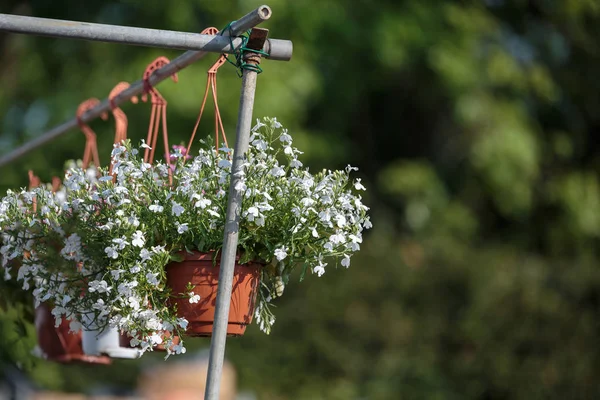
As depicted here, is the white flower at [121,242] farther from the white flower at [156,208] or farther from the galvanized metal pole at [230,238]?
the galvanized metal pole at [230,238]

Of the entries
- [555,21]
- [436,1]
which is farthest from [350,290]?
[555,21]

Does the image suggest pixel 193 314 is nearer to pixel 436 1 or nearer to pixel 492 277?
pixel 492 277

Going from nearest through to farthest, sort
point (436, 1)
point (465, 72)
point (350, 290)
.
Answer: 1. point (350, 290)
2. point (465, 72)
3. point (436, 1)

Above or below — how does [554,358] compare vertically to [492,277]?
below

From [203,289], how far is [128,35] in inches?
23.5

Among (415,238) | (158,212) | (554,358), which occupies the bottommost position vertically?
(158,212)

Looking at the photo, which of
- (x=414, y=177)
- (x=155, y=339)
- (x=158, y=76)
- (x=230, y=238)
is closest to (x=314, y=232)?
(x=230, y=238)

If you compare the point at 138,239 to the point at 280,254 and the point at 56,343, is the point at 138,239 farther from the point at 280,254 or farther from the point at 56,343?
the point at 56,343

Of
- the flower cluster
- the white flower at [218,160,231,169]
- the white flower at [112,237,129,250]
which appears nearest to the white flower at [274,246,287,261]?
the flower cluster

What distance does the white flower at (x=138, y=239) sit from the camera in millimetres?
2078

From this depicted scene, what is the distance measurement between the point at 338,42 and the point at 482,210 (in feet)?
10.5

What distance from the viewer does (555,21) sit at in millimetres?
10992

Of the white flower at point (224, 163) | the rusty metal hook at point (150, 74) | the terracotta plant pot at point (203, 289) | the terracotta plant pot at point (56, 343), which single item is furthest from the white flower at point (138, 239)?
the terracotta plant pot at point (56, 343)

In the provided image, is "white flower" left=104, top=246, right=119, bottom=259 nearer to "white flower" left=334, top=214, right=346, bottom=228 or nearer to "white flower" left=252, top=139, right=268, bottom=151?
"white flower" left=252, top=139, right=268, bottom=151
